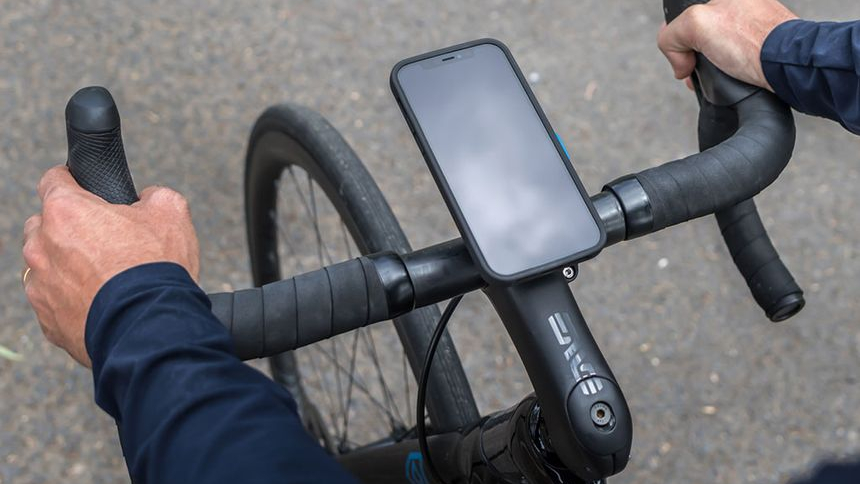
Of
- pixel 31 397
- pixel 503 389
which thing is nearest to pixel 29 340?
pixel 31 397

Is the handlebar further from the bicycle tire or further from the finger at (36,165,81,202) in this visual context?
the bicycle tire

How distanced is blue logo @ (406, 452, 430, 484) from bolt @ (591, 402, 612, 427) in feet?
1.50

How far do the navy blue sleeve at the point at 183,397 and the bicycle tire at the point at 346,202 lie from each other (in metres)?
0.54

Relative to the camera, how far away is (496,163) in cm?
85

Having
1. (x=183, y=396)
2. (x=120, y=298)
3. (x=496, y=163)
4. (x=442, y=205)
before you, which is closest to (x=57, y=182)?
(x=120, y=298)

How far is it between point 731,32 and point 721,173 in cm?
18

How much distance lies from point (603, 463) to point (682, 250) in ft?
5.25

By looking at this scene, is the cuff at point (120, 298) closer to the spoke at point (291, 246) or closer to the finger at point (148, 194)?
the finger at point (148, 194)

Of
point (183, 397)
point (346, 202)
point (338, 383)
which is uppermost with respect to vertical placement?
point (183, 397)

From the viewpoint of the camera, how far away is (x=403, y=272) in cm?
87

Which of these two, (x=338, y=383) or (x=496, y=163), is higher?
(x=496, y=163)

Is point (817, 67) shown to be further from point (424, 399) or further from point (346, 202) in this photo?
point (346, 202)

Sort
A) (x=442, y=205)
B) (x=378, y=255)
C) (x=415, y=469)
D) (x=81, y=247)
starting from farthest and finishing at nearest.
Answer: (x=442, y=205), (x=415, y=469), (x=378, y=255), (x=81, y=247)

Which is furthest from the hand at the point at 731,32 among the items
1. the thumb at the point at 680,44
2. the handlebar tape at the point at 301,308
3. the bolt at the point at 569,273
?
the handlebar tape at the point at 301,308
